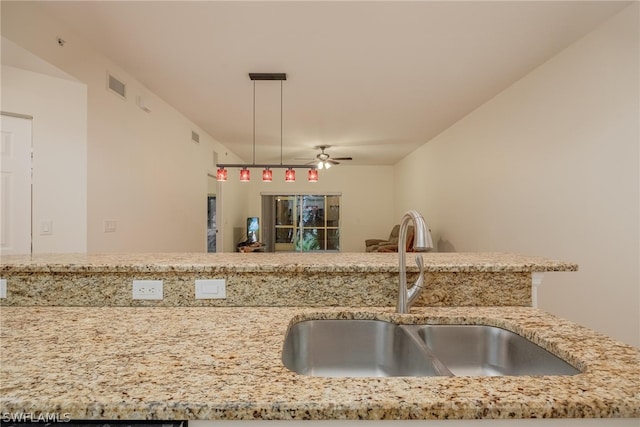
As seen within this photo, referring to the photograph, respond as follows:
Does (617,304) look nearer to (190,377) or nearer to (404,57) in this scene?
(404,57)

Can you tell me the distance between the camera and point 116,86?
10.1 ft

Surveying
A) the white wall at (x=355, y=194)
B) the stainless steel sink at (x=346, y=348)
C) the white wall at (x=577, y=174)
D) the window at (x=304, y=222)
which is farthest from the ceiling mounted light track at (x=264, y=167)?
the window at (x=304, y=222)

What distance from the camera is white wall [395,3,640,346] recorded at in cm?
216

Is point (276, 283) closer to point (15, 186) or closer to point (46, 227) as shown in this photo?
point (46, 227)

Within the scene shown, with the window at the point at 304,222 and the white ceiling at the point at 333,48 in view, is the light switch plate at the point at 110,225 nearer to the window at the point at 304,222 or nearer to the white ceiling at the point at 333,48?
the white ceiling at the point at 333,48

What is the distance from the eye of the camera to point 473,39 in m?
2.53

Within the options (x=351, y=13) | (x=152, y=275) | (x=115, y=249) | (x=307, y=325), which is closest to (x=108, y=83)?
(x=115, y=249)

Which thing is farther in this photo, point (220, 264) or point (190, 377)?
point (220, 264)

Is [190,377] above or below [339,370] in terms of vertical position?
above

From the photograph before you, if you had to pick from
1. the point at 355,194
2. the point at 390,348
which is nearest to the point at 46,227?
the point at 390,348

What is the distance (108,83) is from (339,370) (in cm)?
324

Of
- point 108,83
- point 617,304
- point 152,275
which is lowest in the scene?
point 617,304

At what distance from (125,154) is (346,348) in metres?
3.15

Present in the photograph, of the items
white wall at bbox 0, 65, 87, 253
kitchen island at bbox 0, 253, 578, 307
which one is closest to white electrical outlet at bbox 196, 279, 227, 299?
kitchen island at bbox 0, 253, 578, 307
